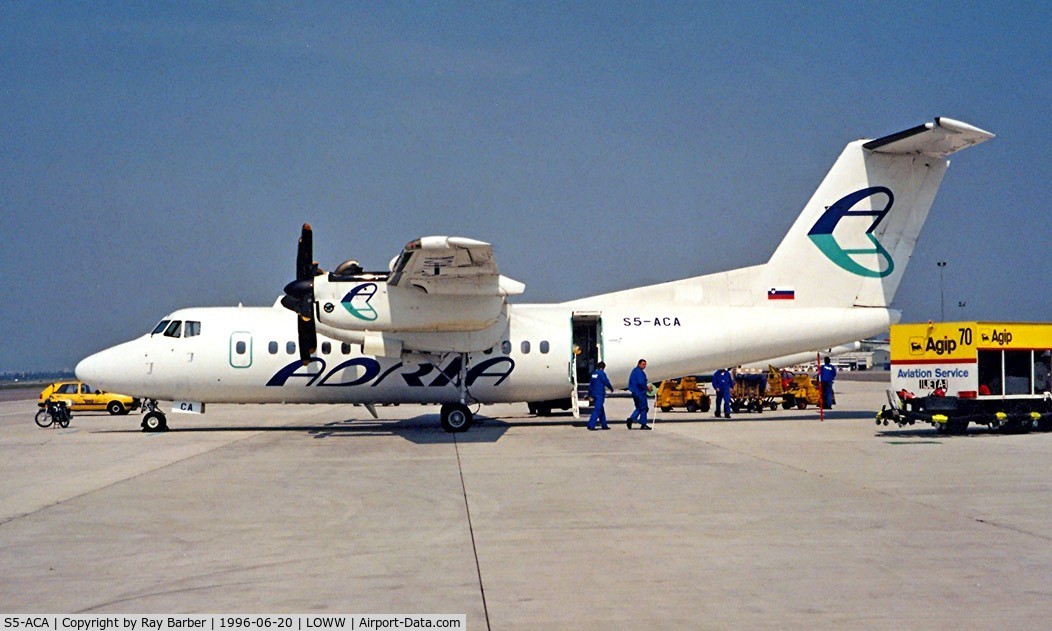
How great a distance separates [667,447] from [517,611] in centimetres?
1045

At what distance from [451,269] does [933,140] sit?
1042 centimetres

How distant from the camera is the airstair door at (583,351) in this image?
2086 centimetres

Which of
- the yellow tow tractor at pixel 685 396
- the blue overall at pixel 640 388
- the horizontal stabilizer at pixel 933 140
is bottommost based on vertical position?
the yellow tow tractor at pixel 685 396

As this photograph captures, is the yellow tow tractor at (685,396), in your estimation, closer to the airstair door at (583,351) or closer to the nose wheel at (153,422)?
the airstair door at (583,351)

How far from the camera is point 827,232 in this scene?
2094 centimetres

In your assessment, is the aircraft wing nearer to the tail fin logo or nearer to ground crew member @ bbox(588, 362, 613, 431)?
ground crew member @ bbox(588, 362, 613, 431)

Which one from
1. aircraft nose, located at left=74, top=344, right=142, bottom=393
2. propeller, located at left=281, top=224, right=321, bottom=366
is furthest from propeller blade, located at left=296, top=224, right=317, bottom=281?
aircraft nose, located at left=74, top=344, right=142, bottom=393

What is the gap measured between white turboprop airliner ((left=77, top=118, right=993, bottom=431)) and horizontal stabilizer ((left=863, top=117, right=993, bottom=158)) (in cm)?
6

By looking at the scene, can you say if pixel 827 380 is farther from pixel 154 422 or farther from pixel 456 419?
pixel 154 422

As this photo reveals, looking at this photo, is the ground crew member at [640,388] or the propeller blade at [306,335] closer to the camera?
the propeller blade at [306,335]

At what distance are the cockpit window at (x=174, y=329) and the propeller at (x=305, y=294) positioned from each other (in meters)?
2.89

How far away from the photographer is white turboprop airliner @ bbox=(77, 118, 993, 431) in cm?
2023

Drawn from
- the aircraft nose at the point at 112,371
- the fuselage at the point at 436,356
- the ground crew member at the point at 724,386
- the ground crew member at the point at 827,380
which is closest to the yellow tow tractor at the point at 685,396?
the ground crew member at the point at 827,380

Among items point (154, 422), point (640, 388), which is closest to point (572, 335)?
point (640, 388)
